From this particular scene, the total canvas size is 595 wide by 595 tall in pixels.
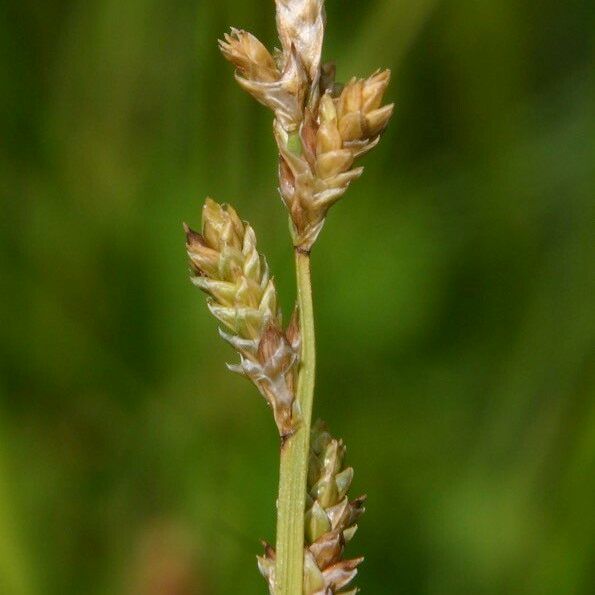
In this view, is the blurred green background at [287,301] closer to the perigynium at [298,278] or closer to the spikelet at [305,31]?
the perigynium at [298,278]

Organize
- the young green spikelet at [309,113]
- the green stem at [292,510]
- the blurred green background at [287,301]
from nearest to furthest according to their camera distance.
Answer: the green stem at [292,510], the young green spikelet at [309,113], the blurred green background at [287,301]

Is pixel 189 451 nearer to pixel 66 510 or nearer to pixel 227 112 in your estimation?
pixel 66 510

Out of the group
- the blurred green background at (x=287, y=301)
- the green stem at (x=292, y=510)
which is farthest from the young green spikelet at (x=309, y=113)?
the blurred green background at (x=287, y=301)

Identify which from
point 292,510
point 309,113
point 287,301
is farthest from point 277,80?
point 287,301

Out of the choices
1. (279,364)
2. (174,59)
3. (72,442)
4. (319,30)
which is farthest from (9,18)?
(279,364)

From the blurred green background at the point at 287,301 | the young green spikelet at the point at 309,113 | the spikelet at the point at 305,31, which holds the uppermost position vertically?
the spikelet at the point at 305,31

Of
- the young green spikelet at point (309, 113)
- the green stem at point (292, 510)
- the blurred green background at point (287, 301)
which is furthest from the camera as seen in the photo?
the blurred green background at point (287, 301)

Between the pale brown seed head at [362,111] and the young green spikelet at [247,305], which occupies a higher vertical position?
the pale brown seed head at [362,111]
